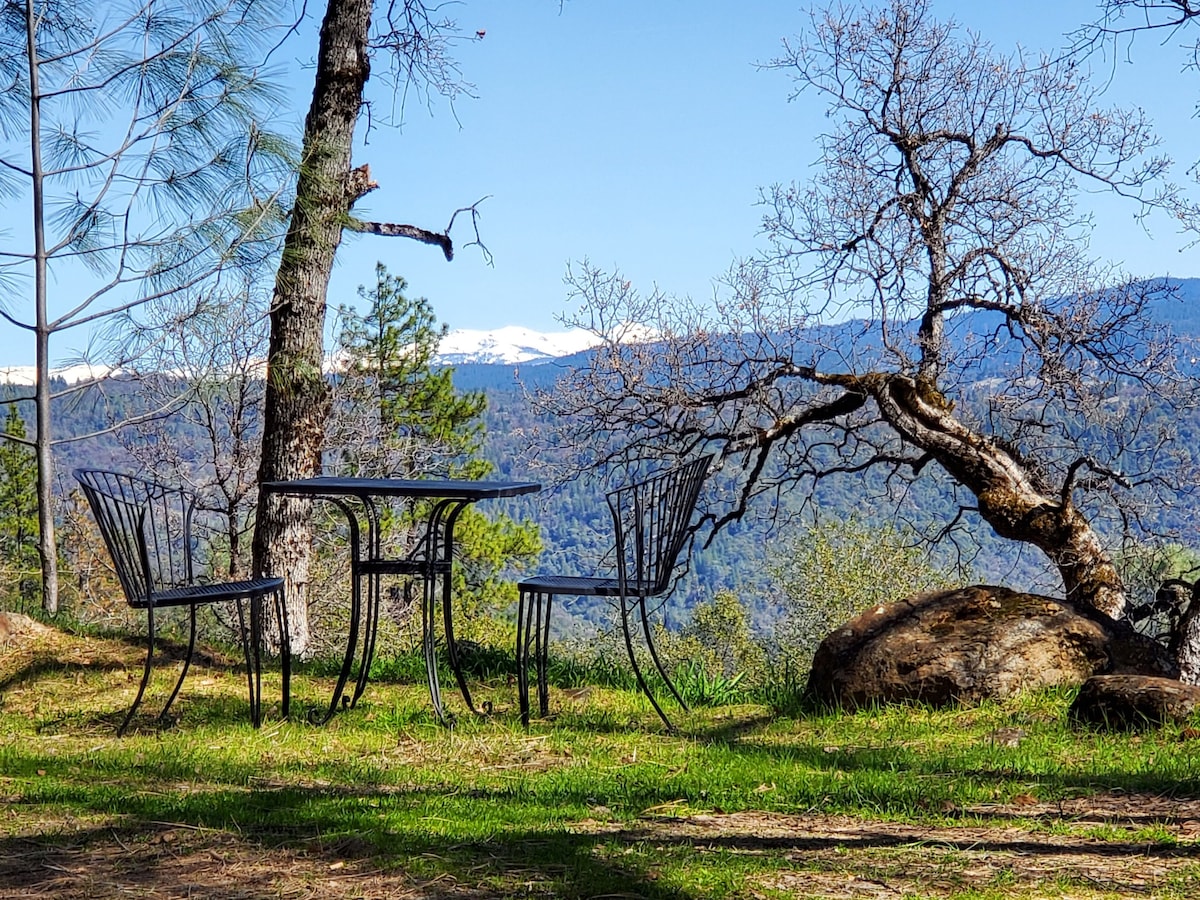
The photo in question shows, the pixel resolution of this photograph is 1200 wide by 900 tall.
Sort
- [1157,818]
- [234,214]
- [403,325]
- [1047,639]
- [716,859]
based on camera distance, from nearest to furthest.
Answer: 1. [716,859]
2. [1157,818]
3. [1047,639]
4. [234,214]
5. [403,325]

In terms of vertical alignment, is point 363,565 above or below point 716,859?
above

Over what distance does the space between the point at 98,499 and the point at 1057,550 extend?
5627 millimetres

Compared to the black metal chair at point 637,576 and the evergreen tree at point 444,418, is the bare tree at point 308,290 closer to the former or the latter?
the black metal chair at point 637,576

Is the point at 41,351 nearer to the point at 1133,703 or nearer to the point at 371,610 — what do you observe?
the point at 371,610

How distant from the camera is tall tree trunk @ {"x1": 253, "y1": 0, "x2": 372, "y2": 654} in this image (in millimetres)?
6543

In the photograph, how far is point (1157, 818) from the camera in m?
2.94

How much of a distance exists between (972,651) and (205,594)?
3.04 meters

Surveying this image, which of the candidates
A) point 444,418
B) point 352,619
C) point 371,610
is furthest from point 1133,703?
point 444,418

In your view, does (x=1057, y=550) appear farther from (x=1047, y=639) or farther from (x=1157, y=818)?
(x=1157, y=818)

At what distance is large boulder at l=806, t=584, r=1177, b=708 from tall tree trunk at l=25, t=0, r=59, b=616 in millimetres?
4439

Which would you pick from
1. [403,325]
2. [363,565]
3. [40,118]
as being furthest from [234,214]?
[403,325]

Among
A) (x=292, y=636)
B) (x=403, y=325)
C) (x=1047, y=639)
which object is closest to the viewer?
(x=1047, y=639)

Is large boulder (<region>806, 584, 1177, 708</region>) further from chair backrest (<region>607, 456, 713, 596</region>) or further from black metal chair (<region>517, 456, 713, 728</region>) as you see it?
chair backrest (<region>607, 456, 713, 596</region>)

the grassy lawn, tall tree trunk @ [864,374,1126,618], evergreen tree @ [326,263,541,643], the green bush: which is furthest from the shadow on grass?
the green bush
